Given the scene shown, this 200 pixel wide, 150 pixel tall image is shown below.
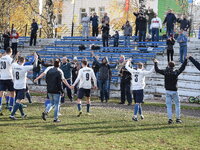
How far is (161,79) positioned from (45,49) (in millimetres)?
12352

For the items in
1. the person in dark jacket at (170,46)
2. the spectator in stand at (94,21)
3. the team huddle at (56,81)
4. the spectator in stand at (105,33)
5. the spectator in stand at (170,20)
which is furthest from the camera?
the spectator in stand at (94,21)

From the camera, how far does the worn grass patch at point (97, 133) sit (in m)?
10.9

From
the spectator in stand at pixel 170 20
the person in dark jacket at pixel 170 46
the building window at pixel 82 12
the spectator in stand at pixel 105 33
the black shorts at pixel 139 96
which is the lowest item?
the black shorts at pixel 139 96

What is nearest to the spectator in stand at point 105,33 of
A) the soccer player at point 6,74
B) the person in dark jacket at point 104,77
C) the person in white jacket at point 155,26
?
the person in white jacket at point 155,26

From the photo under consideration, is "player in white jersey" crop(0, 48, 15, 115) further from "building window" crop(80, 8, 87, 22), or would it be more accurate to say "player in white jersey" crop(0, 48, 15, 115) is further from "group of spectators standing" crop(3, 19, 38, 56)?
"building window" crop(80, 8, 87, 22)

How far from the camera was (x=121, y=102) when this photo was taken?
831 inches

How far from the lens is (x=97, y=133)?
12562 mm

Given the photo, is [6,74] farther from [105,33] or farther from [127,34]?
[127,34]

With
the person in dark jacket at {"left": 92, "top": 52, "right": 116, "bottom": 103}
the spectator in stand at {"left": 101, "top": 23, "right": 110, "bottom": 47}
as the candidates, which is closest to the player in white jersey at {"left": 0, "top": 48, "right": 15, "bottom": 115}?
the person in dark jacket at {"left": 92, "top": 52, "right": 116, "bottom": 103}

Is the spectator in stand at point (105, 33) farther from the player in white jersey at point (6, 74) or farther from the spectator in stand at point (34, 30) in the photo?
the player in white jersey at point (6, 74)

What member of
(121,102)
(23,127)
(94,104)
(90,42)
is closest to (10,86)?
(23,127)

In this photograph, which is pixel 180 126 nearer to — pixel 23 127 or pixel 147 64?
pixel 23 127

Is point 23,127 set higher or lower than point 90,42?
lower

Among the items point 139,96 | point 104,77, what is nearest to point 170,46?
point 104,77
